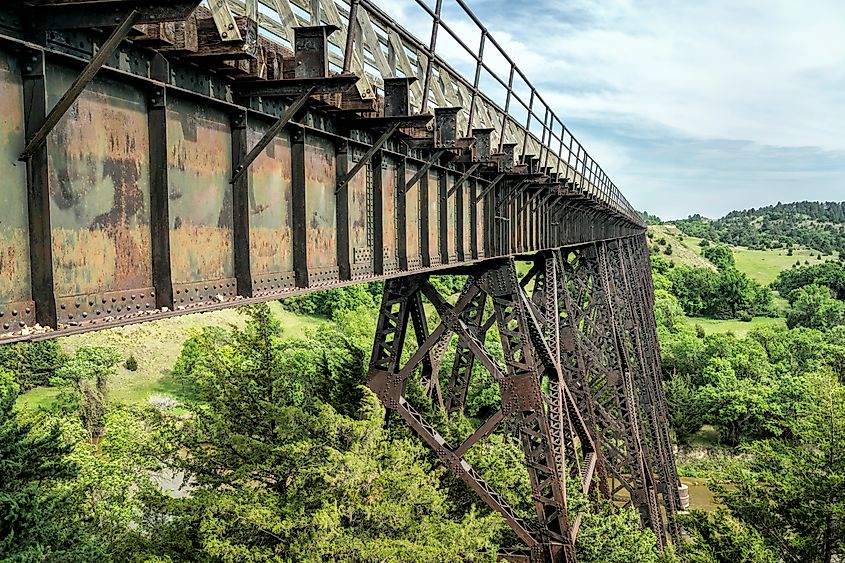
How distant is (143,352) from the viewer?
1799 inches

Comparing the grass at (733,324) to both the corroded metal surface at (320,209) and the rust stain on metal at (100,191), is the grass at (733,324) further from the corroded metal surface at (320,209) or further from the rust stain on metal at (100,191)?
the rust stain on metal at (100,191)

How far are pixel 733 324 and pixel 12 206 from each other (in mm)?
68664

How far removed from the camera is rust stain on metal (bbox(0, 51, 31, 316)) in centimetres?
281

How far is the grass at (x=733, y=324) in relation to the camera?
59.1m

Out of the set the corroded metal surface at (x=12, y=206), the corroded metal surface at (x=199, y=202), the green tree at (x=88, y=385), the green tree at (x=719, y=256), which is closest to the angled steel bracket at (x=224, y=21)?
the corroded metal surface at (x=199, y=202)

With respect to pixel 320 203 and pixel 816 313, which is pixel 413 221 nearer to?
pixel 320 203

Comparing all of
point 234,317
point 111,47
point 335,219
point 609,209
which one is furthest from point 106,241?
point 234,317

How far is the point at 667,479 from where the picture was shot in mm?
19469

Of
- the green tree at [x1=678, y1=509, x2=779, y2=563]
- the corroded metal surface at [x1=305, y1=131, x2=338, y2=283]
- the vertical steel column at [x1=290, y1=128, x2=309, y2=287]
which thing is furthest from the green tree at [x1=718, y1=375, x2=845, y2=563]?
the vertical steel column at [x1=290, y1=128, x2=309, y2=287]

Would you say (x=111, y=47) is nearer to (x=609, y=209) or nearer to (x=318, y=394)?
(x=318, y=394)

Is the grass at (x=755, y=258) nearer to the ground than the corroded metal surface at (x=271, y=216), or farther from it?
nearer to the ground

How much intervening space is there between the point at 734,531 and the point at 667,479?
7755 mm

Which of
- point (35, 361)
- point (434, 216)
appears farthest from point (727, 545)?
point (35, 361)

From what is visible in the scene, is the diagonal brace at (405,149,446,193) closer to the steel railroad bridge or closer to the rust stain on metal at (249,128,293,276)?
the steel railroad bridge
